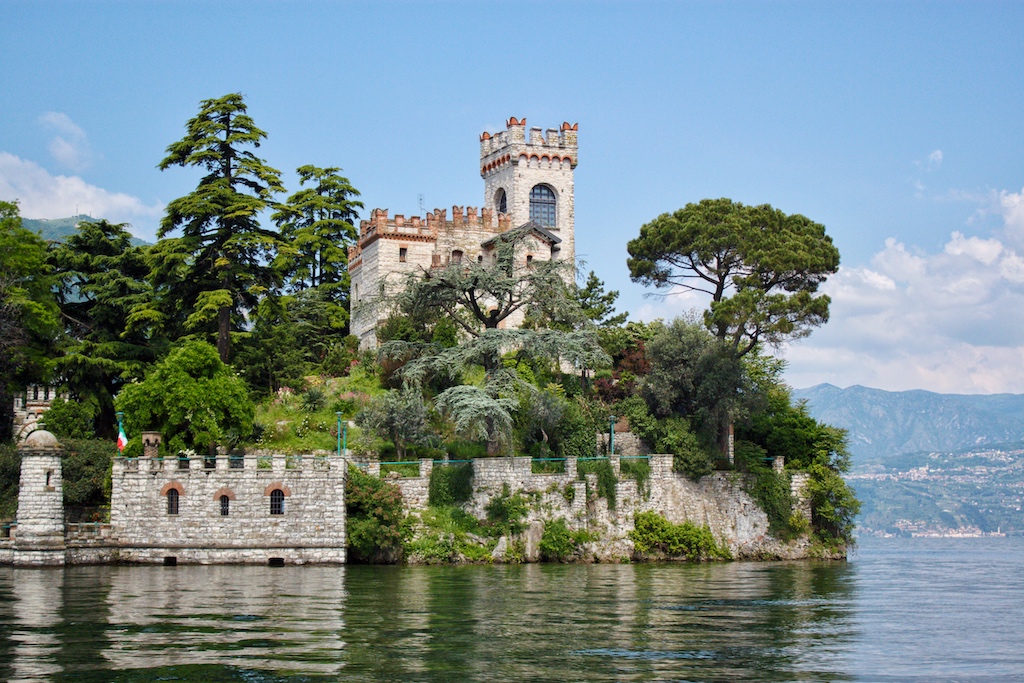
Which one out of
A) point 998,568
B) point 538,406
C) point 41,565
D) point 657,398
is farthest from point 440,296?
point 998,568

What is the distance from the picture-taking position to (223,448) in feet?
126

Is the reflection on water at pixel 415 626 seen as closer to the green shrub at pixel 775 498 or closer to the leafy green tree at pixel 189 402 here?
the leafy green tree at pixel 189 402

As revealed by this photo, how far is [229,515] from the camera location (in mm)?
34062

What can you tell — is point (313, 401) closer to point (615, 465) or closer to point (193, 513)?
point (193, 513)

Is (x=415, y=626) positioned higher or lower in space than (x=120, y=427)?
lower

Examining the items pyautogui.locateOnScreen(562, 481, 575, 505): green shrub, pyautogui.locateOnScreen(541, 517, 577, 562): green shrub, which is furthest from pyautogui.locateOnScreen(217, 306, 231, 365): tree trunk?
pyautogui.locateOnScreen(541, 517, 577, 562): green shrub

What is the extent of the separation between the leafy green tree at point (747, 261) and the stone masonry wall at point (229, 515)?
47.4 ft

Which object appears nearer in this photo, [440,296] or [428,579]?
[428,579]

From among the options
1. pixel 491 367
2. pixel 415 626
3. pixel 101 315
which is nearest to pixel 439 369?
pixel 491 367

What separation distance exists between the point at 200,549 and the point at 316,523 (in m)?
3.26

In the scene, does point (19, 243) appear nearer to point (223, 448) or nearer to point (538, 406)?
point (223, 448)

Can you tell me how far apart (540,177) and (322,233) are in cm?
1105

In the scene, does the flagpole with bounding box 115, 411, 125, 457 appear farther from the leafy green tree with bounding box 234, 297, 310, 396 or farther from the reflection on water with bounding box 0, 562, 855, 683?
the leafy green tree with bounding box 234, 297, 310, 396

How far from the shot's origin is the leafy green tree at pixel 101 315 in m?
42.5
